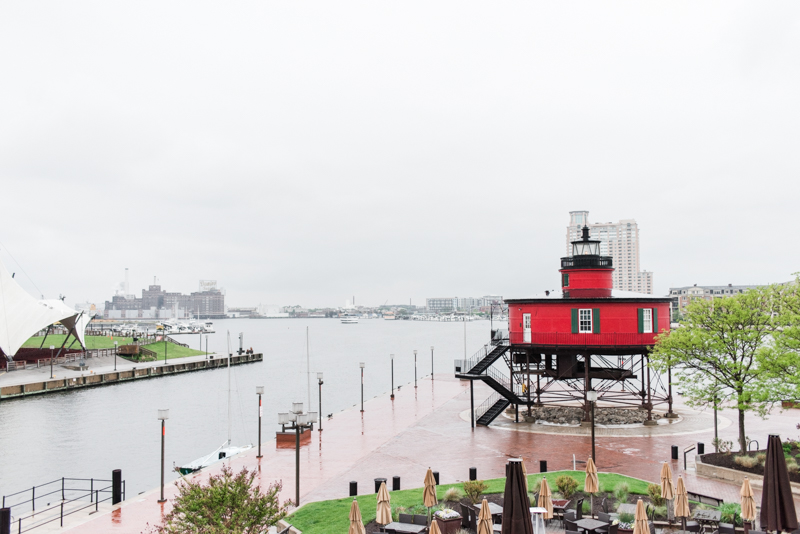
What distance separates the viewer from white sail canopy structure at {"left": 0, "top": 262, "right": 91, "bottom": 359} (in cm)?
6850

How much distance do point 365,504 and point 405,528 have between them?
11.9 ft

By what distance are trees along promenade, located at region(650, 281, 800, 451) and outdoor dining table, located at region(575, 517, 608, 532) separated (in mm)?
8524

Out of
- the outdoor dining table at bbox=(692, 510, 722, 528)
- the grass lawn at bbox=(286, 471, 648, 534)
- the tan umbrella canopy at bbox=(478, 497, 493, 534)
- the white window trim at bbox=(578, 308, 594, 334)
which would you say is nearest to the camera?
the tan umbrella canopy at bbox=(478, 497, 493, 534)

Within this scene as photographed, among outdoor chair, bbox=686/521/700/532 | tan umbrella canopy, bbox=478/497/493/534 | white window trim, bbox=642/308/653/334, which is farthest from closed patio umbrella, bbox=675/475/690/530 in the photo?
white window trim, bbox=642/308/653/334

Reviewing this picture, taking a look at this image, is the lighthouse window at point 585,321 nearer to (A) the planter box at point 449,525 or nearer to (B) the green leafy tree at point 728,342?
(B) the green leafy tree at point 728,342

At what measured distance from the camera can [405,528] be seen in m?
14.6

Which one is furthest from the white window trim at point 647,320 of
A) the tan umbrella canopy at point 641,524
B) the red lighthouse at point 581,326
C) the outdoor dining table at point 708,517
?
the tan umbrella canopy at point 641,524

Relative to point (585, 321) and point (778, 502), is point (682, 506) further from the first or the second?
point (585, 321)

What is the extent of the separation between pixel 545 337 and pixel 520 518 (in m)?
21.3

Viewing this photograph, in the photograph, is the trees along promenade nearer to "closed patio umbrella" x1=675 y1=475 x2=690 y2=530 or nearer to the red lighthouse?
the red lighthouse

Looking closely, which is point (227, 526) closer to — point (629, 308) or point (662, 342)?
point (662, 342)

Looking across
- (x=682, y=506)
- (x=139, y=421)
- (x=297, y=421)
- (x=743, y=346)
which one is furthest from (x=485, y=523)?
(x=139, y=421)

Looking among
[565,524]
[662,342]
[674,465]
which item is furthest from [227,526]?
[662,342]

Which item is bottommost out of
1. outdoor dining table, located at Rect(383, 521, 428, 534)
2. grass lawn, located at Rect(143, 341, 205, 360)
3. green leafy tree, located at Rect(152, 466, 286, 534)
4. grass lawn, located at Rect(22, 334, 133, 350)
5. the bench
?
grass lawn, located at Rect(143, 341, 205, 360)
